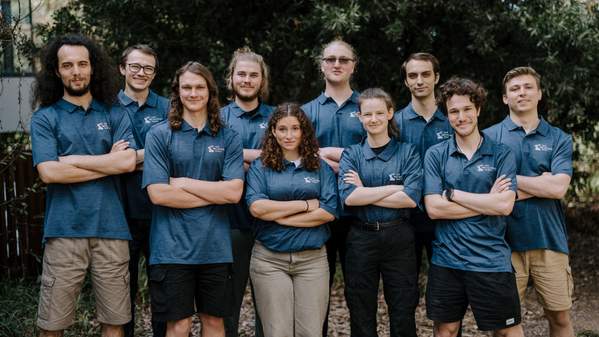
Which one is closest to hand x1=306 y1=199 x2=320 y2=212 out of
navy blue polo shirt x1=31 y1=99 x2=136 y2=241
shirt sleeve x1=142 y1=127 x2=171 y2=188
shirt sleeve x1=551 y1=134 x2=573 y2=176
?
shirt sleeve x1=142 y1=127 x2=171 y2=188

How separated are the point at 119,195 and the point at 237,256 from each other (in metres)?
1.06

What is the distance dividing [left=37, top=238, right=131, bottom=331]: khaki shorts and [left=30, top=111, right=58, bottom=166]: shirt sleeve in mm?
575

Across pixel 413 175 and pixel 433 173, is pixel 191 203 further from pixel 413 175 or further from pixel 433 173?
pixel 433 173

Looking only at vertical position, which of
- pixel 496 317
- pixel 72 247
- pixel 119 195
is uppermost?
pixel 119 195

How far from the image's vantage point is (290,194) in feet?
16.3

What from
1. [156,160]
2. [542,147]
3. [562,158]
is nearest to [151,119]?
[156,160]

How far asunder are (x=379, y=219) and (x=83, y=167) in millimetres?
2082

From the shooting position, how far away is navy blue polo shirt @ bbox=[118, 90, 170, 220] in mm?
5277

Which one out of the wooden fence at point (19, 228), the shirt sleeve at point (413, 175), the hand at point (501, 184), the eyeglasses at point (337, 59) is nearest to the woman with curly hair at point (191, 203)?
the eyeglasses at point (337, 59)

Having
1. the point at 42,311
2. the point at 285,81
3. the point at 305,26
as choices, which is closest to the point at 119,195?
the point at 42,311

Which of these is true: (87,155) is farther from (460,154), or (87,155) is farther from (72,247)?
(460,154)

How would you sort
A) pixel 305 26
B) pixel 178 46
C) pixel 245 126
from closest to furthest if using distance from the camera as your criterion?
1. pixel 245 126
2. pixel 305 26
3. pixel 178 46

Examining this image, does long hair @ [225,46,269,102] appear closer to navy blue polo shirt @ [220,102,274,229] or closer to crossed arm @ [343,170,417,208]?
navy blue polo shirt @ [220,102,274,229]

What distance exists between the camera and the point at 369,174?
505 centimetres
